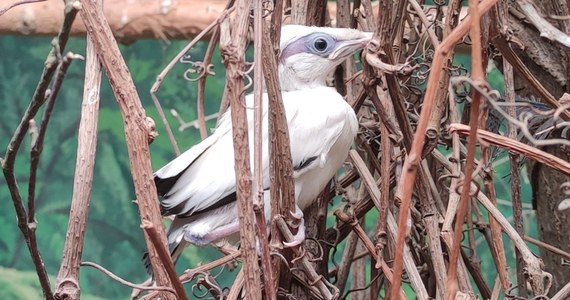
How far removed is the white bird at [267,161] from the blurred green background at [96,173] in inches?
36.8

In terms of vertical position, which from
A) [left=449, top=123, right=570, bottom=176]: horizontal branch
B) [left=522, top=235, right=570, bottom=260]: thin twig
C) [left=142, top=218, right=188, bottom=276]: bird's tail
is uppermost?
[left=449, top=123, right=570, bottom=176]: horizontal branch

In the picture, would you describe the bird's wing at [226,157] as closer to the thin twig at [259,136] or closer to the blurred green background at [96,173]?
the thin twig at [259,136]

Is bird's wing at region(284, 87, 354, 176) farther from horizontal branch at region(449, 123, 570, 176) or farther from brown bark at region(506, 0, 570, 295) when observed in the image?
horizontal branch at region(449, 123, 570, 176)

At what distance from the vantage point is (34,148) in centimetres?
48

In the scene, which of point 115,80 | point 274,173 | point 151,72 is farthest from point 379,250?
point 151,72

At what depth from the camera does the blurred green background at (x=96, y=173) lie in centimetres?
183

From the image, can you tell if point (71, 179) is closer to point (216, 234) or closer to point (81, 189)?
point (216, 234)

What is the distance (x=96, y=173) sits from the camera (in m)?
1.86

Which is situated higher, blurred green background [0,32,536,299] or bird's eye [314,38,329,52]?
bird's eye [314,38,329,52]

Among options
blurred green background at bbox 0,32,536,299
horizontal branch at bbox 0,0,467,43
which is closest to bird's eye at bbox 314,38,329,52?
horizontal branch at bbox 0,0,467,43

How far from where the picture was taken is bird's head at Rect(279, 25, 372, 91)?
857 mm

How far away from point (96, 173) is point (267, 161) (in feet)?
3.45

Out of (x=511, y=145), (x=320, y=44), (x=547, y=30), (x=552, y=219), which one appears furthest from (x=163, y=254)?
(x=552, y=219)

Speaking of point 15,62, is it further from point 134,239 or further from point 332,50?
point 332,50
